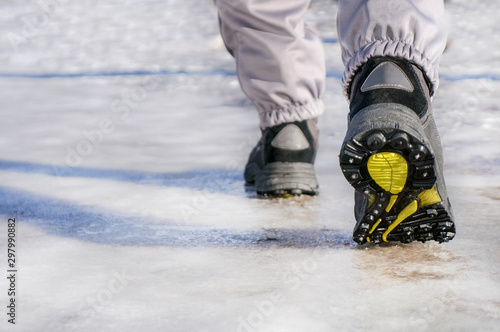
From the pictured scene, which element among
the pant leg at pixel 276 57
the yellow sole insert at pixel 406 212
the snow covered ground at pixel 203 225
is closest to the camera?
the snow covered ground at pixel 203 225

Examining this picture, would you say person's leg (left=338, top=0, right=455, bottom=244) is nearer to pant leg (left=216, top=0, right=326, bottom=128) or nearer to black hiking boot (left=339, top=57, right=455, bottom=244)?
black hiking boot (left=339, top=57, right=455, bottom=244)

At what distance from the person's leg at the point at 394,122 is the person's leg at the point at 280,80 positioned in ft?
1.70

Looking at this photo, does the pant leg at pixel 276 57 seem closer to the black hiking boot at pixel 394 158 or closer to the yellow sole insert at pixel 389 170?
the black hiking boot at pixel 394 158

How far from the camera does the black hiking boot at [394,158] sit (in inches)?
47.8

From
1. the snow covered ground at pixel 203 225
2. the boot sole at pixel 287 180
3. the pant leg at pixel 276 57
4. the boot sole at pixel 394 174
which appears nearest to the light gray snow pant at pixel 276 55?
the pant leg at pixel 276 57

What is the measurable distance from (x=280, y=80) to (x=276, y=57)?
62mm

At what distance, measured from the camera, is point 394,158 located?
4.01 feet

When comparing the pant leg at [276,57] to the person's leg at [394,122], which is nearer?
the person's leg at [394,122]

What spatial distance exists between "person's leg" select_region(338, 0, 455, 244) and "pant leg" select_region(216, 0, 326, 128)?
0.52 metres

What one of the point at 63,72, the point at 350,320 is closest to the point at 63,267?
the point at 350,320

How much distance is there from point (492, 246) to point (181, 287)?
0.63 metres

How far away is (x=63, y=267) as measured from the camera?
4.51 feet

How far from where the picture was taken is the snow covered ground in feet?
3.75

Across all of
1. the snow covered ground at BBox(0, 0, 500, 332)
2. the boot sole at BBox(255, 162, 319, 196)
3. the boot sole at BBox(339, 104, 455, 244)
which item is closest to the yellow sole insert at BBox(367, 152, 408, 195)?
the boot sole at BBox(339, 104, 455, 244)
